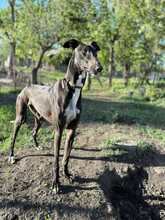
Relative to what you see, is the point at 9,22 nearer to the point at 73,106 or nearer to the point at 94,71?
the point at 73,106

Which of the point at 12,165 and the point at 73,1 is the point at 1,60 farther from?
the point at 12,165

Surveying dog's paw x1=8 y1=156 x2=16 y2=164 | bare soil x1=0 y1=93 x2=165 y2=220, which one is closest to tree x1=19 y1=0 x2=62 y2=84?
bare soil x1=0 y1=93 x2=165 y2=220

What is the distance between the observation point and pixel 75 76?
14.9 feet

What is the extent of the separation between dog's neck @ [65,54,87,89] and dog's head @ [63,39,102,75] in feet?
0.18

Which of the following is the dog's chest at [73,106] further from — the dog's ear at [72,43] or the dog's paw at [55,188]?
the dog's paw at [55,188]

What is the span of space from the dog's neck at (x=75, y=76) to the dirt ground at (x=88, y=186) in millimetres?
1400

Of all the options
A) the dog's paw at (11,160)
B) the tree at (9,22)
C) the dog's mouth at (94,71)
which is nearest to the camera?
the dog's mouth at (94,71)

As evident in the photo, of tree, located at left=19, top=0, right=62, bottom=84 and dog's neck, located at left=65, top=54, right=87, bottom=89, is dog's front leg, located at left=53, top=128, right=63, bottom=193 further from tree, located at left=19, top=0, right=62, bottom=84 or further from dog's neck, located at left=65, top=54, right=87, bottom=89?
tree, located at left=19, top=0, right=62, bottom=84

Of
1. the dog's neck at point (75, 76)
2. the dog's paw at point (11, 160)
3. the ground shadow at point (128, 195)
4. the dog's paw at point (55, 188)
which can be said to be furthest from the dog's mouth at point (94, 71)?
the dog's paw at point (11, 160)

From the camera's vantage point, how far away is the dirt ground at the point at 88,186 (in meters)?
4.45

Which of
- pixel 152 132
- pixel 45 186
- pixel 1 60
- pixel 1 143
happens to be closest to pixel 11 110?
pixel 1 143

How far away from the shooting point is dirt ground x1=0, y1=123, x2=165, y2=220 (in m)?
4.45

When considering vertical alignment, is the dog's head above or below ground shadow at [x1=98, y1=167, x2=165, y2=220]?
above

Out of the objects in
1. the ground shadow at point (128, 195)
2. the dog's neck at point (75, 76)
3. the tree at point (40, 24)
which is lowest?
the ground shadow at point (128, 195)
